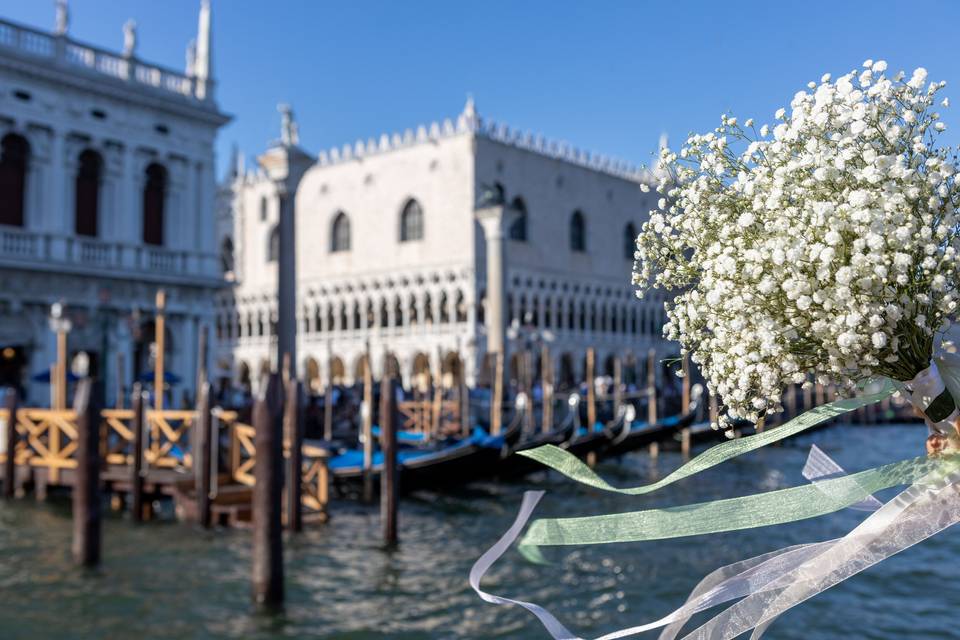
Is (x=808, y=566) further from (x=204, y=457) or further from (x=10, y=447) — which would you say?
(x=10, y=447)

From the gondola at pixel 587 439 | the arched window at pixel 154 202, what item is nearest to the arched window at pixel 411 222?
the arched window at pixel 154 202

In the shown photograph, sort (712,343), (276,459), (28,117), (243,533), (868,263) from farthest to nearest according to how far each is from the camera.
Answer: (28,117)
(243,533)
(276,459)
(712,343)
(868,263)

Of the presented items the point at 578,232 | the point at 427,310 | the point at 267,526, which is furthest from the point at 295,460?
the point at 578,232

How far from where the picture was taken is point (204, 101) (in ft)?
55.5

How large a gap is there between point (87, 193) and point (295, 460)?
9892 millimetres

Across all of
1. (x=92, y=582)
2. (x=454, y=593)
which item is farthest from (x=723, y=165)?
(x=92, y=582)

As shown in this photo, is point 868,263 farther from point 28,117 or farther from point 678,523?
point 28,117

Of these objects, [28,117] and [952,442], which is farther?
[28,117]

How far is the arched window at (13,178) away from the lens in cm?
1443

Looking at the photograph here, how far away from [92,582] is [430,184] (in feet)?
64.3

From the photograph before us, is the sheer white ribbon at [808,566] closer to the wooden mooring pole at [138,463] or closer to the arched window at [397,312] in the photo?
the wooden mooring pole at [138,463]

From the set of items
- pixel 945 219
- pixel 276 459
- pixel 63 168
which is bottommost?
pixel 276 459

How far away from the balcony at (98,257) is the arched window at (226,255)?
46.5 ft

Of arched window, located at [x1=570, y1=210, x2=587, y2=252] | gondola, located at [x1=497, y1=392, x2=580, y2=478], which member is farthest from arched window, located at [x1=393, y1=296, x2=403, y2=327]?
gondola, located at [x1=497, y1=392, x2=580, y2=478]
